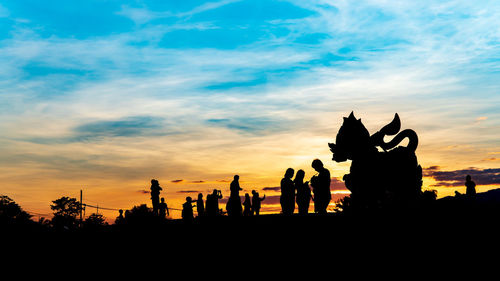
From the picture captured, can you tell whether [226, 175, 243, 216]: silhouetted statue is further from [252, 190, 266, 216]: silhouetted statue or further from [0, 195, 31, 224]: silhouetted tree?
[0, 195, 31, 224]: silhouetted tree

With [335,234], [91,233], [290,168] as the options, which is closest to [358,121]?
[335,234]

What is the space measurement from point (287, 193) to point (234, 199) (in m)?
2.84

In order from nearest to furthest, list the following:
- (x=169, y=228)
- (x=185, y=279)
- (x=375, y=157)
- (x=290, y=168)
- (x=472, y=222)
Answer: (x=185, y=279) → (x=472, y=222) → (x=375, y=157) → (x=169, y=228) → (x=290, y=168)

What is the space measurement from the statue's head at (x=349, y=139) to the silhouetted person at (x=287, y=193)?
16.6ft

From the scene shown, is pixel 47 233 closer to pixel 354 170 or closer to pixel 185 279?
pixel 185 279

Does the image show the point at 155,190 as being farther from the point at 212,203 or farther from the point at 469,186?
the point at 469,186

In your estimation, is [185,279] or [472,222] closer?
[185,279]

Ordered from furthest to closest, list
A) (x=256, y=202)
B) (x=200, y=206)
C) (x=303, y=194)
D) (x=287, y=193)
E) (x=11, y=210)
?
(x=11, y=210)
(x=256, y=202)
(x=200, y=206)
(x=287, y=193)
(x=303, y=194)

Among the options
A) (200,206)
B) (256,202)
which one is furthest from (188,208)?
(256,202)

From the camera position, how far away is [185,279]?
12711 millimetres

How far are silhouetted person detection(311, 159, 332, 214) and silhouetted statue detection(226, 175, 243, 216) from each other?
4.02 m

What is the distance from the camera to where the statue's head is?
15.3 meters

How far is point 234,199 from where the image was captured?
74.3ft

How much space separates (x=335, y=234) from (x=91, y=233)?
7.70 metres
